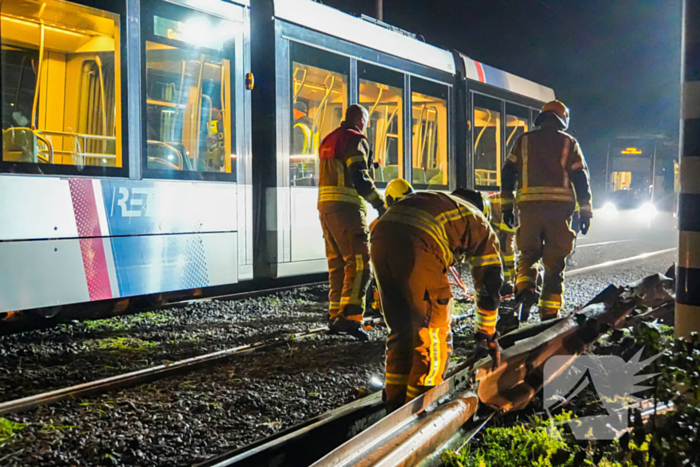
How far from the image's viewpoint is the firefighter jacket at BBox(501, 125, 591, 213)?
5.49 metres

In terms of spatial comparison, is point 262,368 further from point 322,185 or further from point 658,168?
point 658,168

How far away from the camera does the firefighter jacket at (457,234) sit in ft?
10.1

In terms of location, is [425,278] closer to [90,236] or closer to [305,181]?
[90,236]

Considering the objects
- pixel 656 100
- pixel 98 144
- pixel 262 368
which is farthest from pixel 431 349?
pixel 656 100

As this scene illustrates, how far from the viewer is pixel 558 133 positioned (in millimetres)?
5582

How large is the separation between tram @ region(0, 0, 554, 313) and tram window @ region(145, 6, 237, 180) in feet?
0.05

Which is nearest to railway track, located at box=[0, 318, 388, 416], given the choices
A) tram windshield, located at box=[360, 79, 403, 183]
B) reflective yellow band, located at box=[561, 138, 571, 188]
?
reflective yellow band, located at box=[561, 138, 571, 188]

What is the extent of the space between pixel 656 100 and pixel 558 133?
2927cm

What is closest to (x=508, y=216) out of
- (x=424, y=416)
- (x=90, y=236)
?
(x=424, y=416)

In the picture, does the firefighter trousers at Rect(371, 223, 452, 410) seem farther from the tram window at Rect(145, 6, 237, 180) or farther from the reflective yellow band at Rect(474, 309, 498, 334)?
the tram window at Rect(145, 6, 237, 180)

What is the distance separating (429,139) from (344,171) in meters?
3.96

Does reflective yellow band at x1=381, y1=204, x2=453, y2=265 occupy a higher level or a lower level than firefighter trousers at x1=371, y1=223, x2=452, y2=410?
higher

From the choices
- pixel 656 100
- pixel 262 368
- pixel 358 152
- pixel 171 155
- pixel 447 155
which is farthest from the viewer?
pixel 656 100

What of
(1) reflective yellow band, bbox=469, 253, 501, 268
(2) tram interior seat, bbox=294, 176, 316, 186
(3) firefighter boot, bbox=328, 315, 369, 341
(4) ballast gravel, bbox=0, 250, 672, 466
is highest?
(2) tram interior seat, bbox=294, 176, 316, 186
